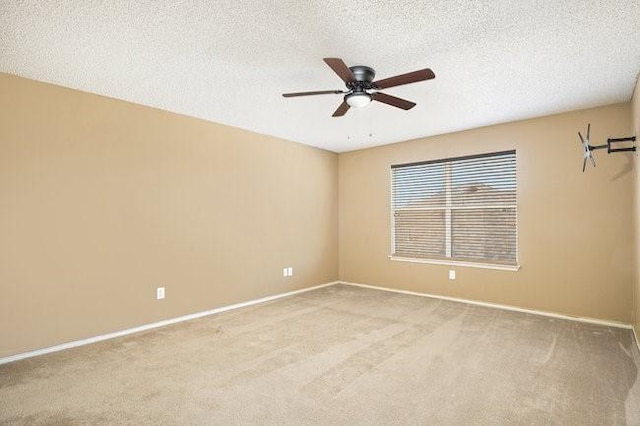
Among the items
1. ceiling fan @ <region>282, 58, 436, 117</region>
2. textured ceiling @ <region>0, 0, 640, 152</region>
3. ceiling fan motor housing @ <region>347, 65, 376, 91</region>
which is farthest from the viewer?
ceiling fan motor housing @ <region>347, 65, 376, 91</region>

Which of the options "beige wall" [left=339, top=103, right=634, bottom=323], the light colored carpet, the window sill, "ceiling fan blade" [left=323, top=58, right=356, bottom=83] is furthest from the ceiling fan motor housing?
the window sill

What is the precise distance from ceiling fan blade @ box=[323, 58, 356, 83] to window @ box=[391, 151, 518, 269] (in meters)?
3.02

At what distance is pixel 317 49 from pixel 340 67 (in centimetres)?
36

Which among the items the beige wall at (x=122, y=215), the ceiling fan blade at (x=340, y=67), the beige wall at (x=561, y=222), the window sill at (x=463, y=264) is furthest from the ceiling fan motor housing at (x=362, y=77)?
the window sill at (x=463, y=264)

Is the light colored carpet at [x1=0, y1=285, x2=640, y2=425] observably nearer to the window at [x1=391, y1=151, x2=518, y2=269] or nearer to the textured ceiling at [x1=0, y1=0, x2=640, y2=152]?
the window at [x1=391, y1=151, x2=518, y2=269]

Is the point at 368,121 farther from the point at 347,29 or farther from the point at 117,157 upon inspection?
the point at 117,157

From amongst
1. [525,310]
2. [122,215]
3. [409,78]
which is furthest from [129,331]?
[525,310]

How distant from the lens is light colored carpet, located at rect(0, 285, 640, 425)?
212cm

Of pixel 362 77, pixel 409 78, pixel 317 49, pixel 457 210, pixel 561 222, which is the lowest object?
pixel 561 222

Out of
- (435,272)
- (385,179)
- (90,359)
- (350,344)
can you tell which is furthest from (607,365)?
(90,359)

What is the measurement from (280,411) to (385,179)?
13.9 ft

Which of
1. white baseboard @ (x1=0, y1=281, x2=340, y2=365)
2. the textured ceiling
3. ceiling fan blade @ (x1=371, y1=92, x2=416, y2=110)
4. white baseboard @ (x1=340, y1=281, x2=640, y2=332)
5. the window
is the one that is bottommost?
white baseboard @ (x1=0, y1=281, x2=340, y2=365)

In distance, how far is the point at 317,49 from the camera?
2.54 m

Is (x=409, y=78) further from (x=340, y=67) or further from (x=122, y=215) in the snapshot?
(x=122, y=215)
